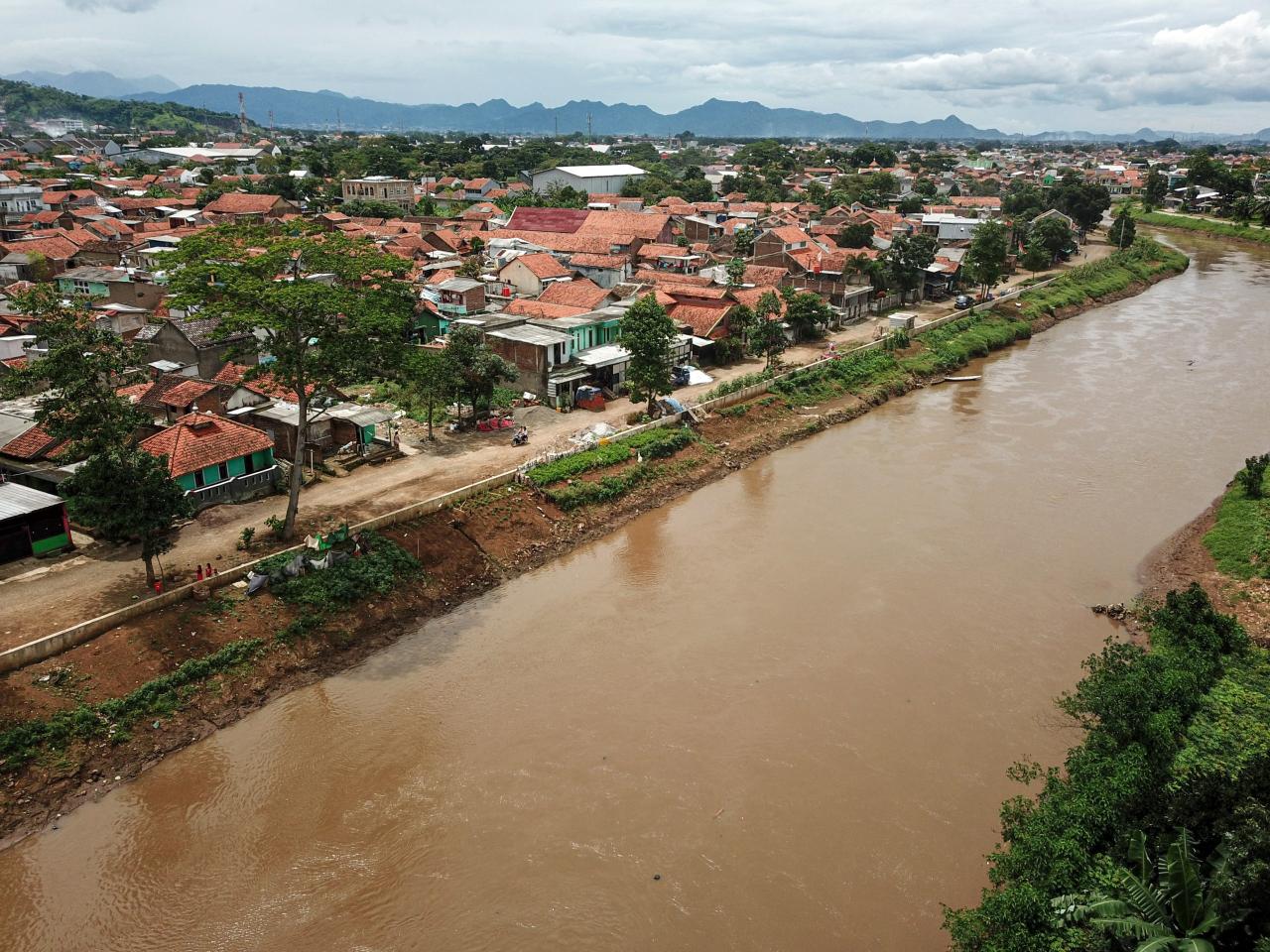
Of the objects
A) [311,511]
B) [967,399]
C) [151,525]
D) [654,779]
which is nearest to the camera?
[654,779]

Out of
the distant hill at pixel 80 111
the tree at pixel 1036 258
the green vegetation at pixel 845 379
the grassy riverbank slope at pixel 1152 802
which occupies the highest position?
the distant hill at pixel 80 111

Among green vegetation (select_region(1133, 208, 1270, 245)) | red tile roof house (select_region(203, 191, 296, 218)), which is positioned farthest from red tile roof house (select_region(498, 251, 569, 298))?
green vegetation (select_region(1133, 208, 1270, 245))

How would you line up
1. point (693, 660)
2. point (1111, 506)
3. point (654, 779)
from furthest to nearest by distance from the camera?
point (1111, 506)
point (693, 660)
point (654, 779)

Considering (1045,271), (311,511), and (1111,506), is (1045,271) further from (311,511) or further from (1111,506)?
(311,511)

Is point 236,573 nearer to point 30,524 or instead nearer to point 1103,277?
point 30,524

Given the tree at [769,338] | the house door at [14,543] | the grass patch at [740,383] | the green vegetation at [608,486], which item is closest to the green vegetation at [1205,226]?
the tree at [769,338]

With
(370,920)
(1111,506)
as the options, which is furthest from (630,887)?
(1111,506)

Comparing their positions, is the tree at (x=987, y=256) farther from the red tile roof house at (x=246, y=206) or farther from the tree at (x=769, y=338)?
the red tile roof house at (x=246, y=206)
